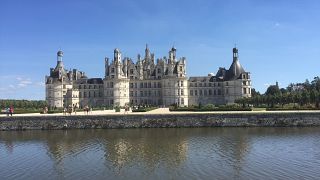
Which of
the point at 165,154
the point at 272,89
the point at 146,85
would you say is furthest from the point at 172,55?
the point at 165,154

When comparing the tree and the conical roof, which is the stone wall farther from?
the tree

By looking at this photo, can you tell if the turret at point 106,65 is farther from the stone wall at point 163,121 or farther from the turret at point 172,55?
the stone wall at point 163,121

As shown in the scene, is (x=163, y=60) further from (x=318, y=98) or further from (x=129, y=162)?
(x=129, y=162)

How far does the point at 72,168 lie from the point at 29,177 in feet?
8.70

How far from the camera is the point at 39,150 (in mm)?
28016

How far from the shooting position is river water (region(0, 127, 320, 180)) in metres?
19.7

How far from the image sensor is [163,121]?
4056cm

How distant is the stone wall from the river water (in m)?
2.65

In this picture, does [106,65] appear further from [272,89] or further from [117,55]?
[272,89]

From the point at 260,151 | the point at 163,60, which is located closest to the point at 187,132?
the point at 260,151

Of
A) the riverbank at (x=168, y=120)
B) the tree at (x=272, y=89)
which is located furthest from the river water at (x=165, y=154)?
the tree at (x=272, y=89)

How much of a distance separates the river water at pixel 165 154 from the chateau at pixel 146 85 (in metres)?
45.4

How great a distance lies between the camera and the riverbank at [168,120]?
3953 cm

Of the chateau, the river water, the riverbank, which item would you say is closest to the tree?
the chateau
